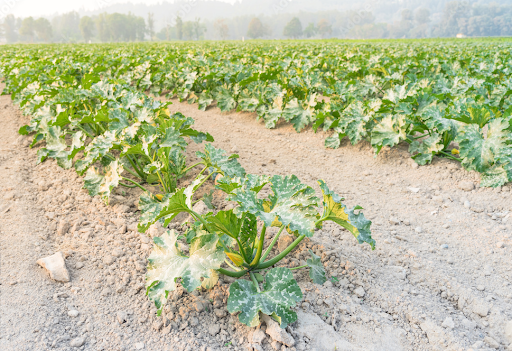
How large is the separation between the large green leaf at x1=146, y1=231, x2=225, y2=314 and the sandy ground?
0.28 metres

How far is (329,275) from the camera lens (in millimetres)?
2303

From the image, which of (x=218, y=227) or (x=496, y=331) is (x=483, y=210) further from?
(x=218, y=227)

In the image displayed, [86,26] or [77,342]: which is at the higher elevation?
[86,26]

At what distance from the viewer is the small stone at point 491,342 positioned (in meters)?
1.82

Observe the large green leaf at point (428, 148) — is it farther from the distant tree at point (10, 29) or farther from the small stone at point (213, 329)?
the distant tree at point (10, 29)

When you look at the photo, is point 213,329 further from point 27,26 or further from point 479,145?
point 27,26

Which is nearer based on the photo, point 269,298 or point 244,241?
point 269,298

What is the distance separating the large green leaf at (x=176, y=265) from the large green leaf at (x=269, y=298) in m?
0.22

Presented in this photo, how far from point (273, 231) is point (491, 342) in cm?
154

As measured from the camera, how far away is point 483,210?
3.14 m

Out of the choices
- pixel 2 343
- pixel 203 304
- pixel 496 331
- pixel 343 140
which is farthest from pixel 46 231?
pixel 343 140

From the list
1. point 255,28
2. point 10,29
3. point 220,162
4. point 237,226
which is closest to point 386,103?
point 220,162

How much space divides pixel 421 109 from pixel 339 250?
2425 millimetres

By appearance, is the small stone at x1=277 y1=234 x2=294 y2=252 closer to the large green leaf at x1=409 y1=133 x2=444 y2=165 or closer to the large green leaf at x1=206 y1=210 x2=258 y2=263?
the large green leaf at x1=206 y1=210 x2=258 y2=263
